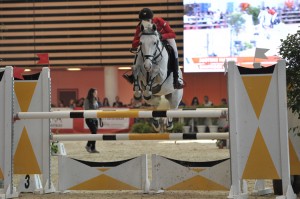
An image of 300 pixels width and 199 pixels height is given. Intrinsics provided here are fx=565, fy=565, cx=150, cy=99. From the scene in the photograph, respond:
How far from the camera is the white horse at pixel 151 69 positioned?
5.82 meters

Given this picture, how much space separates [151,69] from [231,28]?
1298 cm

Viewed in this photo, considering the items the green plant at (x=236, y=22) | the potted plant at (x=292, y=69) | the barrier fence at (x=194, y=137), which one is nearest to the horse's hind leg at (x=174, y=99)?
the barrier fence at (x=194, y=137)

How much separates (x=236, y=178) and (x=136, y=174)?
0.96 metres

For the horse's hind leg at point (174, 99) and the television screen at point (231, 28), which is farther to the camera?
the television screen at point (231, 28)

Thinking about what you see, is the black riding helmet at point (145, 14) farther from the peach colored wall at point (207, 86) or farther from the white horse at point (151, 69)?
the peach colored wall at point (207, 86)

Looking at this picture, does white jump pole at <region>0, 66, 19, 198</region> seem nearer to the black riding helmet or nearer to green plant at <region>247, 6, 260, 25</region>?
the black riding helmet

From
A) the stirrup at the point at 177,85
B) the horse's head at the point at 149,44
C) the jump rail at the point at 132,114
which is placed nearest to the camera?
the jump rail at the point at 132,114

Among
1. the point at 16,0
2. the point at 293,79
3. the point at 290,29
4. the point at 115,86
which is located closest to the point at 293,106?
the point at 293,79

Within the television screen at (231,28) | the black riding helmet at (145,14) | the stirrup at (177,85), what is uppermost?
the television screen at (231,28)

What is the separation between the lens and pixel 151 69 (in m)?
5.90

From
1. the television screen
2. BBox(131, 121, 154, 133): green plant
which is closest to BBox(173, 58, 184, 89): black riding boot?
BBox(131, 121, 154, 133): green plant

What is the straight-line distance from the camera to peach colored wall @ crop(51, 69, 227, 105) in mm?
21688

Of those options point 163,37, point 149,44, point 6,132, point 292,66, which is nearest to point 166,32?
point 163,37

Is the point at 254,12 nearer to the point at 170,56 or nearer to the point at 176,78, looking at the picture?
the point at 170,56
